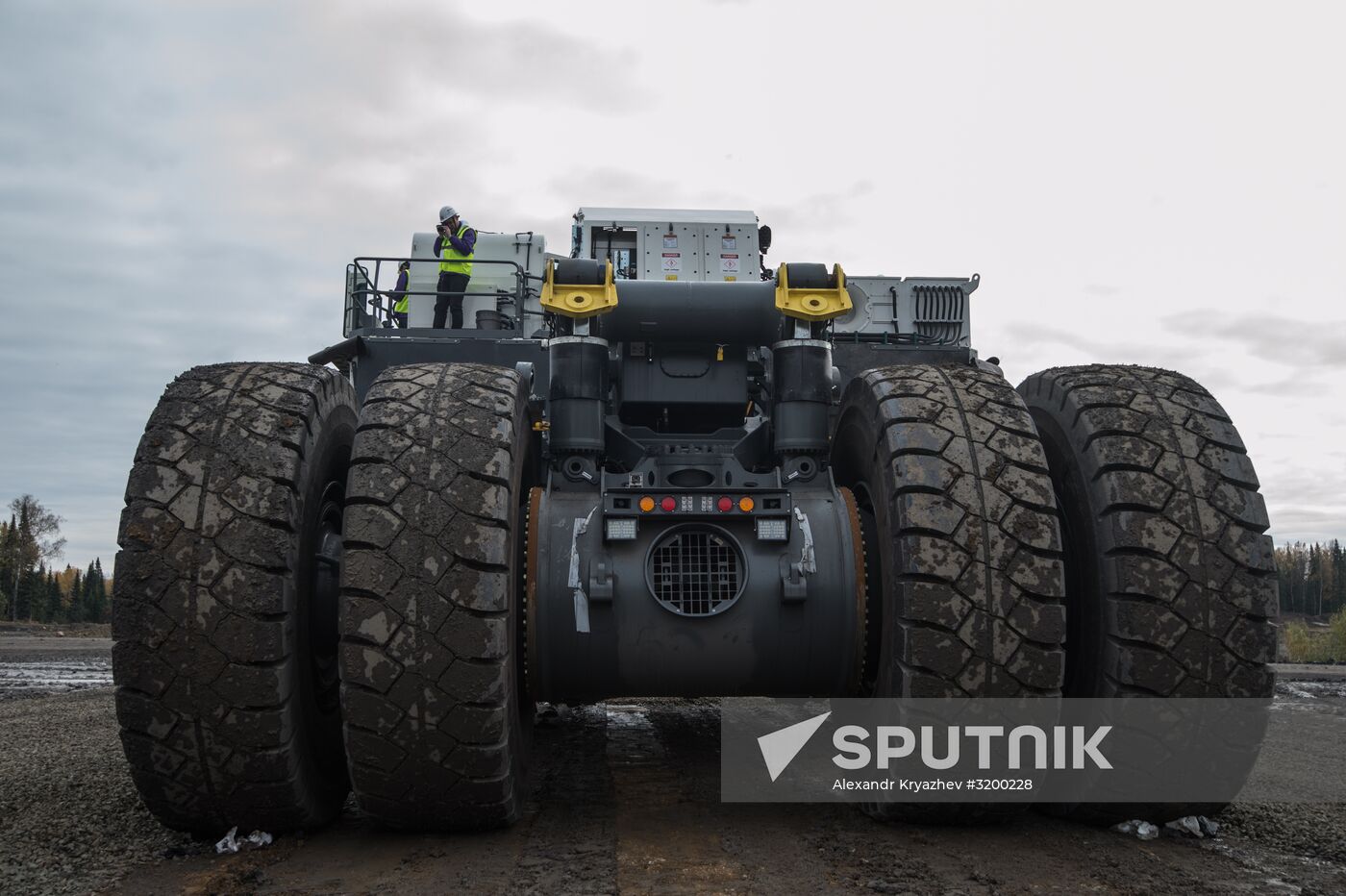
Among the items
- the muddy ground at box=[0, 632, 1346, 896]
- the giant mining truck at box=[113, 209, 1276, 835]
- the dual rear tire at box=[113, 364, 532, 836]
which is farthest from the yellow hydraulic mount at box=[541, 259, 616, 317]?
the muddy ground at box=[0, 632, 1346, 896]

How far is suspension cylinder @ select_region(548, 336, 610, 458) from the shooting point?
5.20 meters

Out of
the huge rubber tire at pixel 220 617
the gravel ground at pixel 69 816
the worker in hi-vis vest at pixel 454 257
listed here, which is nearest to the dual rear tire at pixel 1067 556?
the huge rubber tire at pixel 220 617

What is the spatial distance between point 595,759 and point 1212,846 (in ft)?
11.5

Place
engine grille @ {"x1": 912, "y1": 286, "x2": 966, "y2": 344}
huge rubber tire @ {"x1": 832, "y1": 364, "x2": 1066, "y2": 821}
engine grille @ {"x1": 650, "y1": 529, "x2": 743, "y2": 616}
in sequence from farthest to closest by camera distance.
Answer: engine grille @ {"x1": 912, "y1": 286, "x2": 966, "y2": 344}
engine grille @ {"x1": 650, "y1": 529, "x2": 743, "y2": 616}
huge rubber tire @ {"x1": 832, "y1": 364, "x2": 1066, "y2": 821}

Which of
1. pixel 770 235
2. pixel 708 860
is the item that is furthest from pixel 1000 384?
pixel 770 235

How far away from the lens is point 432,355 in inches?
280

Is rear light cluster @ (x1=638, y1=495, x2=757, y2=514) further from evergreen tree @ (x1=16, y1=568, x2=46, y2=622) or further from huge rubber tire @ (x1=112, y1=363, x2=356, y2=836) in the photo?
evergreen tree @ (x1=16, y1=568, x2=46, y2=622)

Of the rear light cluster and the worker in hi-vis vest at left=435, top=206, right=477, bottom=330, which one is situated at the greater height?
the worker in hi-vis vest at left=435, top=206, right=477, bottom=330

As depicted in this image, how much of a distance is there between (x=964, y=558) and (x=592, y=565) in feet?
5.18

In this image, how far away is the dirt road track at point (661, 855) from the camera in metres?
3.76

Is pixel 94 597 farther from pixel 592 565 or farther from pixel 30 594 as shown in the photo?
pixel 592 565

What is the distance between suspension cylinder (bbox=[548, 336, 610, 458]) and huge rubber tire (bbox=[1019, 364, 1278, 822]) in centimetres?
231

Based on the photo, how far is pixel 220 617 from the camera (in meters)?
3.92

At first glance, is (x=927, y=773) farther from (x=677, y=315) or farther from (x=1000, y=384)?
(x=677, y=315)
